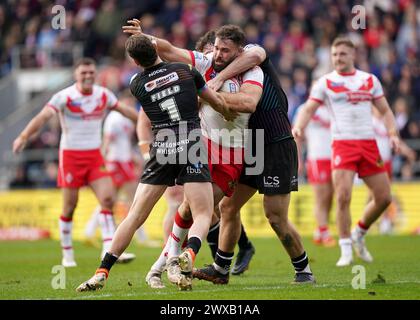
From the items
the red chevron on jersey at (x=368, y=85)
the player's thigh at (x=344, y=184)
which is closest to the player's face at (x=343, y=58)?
the red chevron on jersey at (x=368, y=85)

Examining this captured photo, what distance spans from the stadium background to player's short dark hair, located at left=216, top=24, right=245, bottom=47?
1079cm

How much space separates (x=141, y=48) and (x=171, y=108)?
683 millimetres

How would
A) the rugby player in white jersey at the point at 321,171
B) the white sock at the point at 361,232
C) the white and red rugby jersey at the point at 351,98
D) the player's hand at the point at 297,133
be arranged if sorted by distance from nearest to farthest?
1. the player's hand at the point at 297,133
2. the white and red rugby jersey at the point at 351,98
3. the white sock at the point at 361,232
4. the rugby player in white jersey at the point at 321,171

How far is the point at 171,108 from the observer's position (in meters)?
9.11

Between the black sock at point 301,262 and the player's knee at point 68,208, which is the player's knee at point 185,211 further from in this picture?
the player's knee at point 68,208

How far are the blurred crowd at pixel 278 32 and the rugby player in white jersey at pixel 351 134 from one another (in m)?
7.72

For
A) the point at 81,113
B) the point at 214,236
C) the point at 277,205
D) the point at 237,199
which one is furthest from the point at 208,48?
the point at 81,113

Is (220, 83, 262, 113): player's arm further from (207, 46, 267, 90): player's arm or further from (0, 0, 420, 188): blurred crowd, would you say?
(0, 0, 420, 188): blurred crowd

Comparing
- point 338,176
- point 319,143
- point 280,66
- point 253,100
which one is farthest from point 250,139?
point 280,66

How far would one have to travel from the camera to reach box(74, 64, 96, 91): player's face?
1385 centimetres

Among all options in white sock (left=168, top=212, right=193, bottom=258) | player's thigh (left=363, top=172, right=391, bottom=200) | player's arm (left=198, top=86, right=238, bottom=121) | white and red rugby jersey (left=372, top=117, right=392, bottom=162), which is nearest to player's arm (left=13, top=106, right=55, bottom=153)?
white sock (left=168, top=212, right=193, bottom=258)

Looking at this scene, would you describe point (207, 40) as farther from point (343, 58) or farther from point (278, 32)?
point (278, 32)

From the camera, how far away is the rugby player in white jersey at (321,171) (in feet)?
54.2

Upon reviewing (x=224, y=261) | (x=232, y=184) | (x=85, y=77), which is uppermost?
(x=85, y=77)
